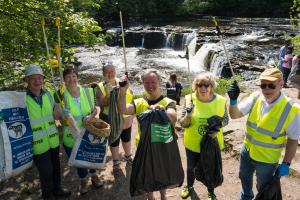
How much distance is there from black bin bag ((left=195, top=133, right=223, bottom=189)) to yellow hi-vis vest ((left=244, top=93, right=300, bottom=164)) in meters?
0.50

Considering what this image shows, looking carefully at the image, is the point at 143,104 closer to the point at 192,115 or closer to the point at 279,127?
the point at 192,115

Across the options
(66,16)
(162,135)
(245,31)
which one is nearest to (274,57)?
(245,31)

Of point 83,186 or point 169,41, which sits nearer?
point 83,186

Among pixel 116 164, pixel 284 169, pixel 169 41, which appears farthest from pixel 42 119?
pixel 169 41

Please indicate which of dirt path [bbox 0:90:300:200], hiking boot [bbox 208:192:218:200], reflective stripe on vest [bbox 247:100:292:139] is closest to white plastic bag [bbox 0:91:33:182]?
dirt path [bbox 0:90:300:200]

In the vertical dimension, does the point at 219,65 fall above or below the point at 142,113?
below

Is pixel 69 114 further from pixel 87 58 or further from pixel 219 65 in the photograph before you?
pixel 87 58

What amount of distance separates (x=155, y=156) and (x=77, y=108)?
4.91 feet

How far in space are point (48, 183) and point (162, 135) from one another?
2011 mm

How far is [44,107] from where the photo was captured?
15.2ft

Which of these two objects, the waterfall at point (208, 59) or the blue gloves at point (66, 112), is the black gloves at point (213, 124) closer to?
the blue gloves at point (66, 112)

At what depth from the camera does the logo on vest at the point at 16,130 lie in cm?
434

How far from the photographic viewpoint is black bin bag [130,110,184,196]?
13.1 feet

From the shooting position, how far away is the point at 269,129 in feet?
12.7
